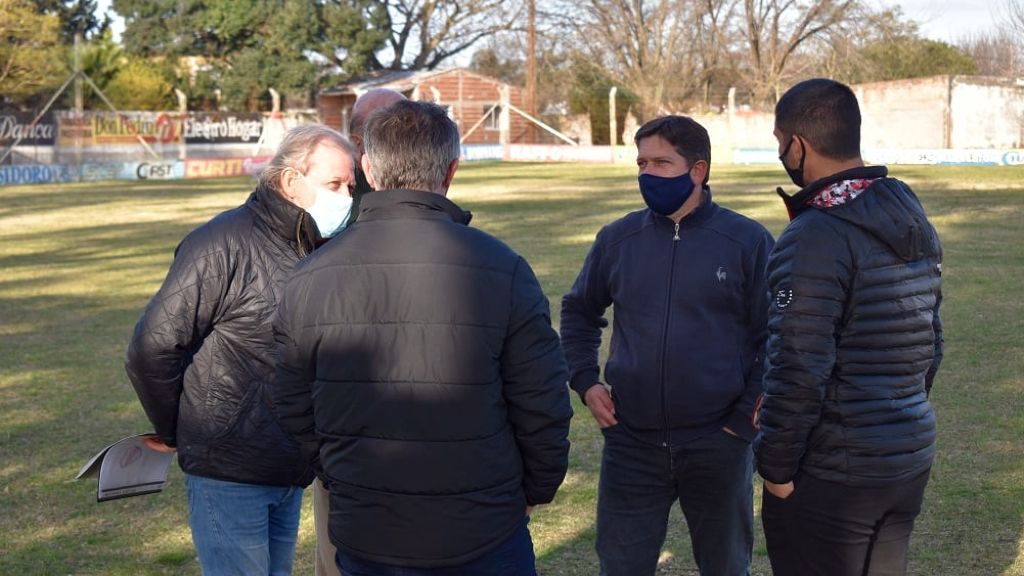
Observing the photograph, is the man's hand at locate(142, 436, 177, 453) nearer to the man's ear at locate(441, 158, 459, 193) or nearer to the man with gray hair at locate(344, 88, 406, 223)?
the man with gray hair at locate(344, 88, 406, 223)

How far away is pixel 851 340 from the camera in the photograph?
2.99 meters

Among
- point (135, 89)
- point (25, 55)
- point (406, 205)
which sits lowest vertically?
point (406, 205)

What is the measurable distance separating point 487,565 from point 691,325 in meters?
1.33

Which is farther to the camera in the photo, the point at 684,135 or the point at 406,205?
the point at 684,135

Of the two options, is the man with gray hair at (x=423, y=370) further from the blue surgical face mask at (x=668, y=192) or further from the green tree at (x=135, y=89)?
the green tree at (x=135, y=89)

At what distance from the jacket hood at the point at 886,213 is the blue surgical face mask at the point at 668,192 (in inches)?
29.2

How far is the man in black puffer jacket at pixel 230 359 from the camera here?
3363 mm

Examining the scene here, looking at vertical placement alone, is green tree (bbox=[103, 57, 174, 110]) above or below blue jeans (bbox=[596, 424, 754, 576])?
above

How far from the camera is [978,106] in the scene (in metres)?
38.3

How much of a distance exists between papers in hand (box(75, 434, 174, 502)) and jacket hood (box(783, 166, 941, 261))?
2143mm

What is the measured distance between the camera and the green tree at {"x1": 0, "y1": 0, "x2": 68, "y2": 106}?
44969 millimetres

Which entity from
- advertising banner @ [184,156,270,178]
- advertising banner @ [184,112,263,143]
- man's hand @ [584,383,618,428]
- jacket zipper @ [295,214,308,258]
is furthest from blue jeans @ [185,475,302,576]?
advertising banner @ [184,112,263,143]

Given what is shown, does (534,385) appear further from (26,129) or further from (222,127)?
(222,127)

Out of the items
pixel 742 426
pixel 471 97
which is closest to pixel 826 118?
pixel 742 426
